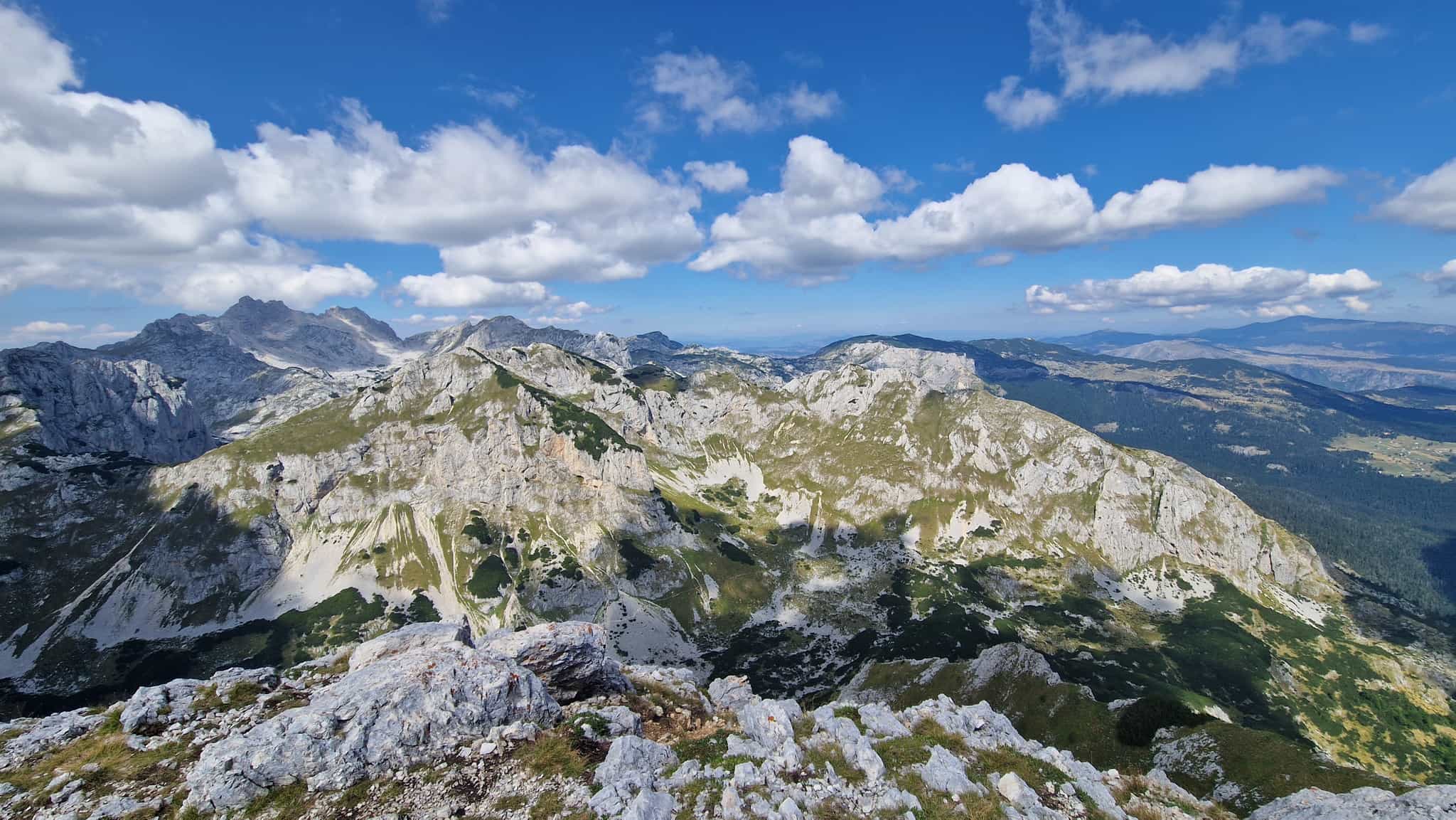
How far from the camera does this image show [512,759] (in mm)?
24906

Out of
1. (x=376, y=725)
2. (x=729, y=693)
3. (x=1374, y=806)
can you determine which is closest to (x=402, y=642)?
(x=376, y=725)

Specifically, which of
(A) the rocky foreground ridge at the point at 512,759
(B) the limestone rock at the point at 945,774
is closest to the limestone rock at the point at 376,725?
(A) the rocky foreground ridge at the point at 512,759

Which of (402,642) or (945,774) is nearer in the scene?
(945,774)

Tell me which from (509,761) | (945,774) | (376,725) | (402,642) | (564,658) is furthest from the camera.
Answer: (402,642)

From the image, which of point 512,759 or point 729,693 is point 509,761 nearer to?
point 512,759

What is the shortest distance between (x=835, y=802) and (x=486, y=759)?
52.7 feet

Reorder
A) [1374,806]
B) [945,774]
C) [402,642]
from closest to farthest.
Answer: [945,774] < [1374,806] < [402,642]

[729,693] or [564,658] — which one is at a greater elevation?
[564,658]

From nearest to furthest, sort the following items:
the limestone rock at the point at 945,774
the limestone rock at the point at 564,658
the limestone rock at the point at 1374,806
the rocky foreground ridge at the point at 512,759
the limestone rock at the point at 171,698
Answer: the rocky foreground ridge at the point at 512,759, the limestone rock at the point at 945,774, the limestone rock at the point at 1374,806, the limestone rock at the point at 171,698, the limestone rock at the point at 564,658

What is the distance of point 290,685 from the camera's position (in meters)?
32.8

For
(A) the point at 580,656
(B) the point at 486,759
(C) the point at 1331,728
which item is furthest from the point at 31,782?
(C) the point at 1331,728

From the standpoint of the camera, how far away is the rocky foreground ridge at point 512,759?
72.2 ft

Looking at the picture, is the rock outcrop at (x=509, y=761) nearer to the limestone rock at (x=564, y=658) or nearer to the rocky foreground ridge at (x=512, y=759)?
the rocky foreground ridge at (x=512, y=759)

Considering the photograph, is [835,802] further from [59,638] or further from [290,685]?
[59,638]
